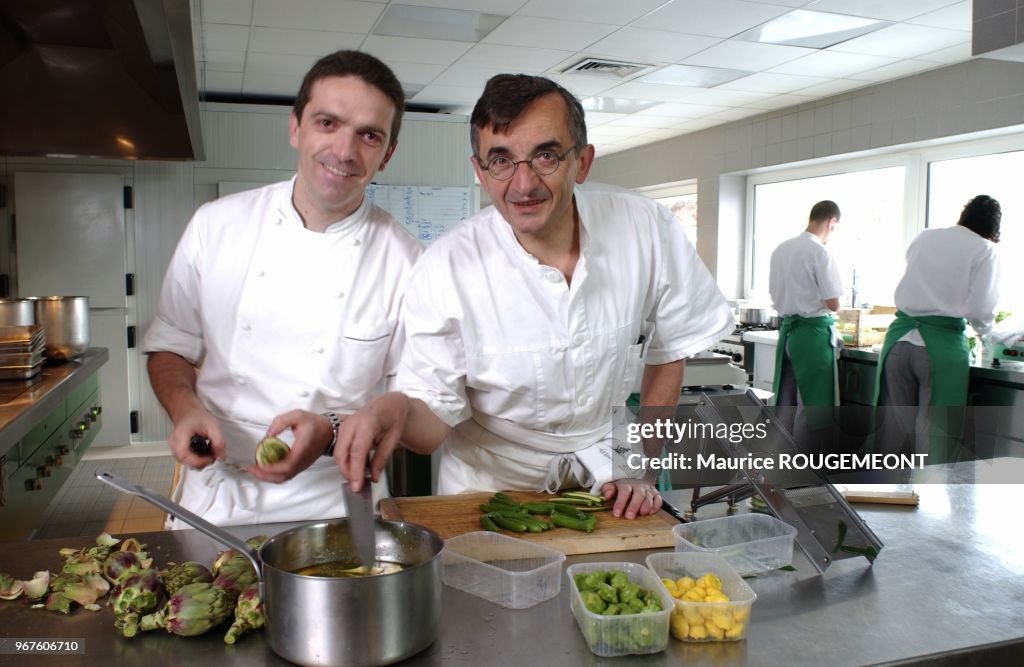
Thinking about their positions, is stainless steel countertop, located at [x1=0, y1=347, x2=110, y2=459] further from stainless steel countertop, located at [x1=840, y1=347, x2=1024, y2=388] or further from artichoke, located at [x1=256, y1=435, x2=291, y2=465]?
stainless steel countertop, located at [x1=840, y1=347, x2=1024, y2=388]

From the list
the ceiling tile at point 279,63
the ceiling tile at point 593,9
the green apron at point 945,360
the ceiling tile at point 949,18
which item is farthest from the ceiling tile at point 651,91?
the green apron at point 945,360

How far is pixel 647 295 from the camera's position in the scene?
1.90 meters

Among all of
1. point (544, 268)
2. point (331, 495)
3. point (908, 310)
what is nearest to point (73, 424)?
point (331, 495)

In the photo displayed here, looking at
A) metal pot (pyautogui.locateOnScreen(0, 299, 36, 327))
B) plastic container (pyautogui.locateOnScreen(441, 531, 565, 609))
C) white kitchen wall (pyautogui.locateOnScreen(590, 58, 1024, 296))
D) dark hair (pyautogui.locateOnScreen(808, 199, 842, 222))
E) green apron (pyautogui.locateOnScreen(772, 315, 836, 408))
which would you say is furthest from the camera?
dark hair (pyautogui.locateOnScreen(808, 199, 842, 222))

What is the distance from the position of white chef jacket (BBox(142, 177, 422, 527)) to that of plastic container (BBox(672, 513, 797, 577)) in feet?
2.69

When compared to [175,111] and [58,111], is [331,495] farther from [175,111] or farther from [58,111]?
[58,111]

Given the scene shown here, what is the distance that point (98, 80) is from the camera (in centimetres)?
253

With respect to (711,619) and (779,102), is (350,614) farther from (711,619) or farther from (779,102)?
(779,102)

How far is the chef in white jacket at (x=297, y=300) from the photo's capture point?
1747mm

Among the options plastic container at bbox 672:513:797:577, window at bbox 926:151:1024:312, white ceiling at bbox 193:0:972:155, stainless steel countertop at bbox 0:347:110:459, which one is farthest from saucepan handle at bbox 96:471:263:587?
window at bbox 926:151:1024:312

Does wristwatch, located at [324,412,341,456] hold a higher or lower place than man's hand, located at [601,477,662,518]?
higher

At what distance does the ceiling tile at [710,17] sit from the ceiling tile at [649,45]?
0.11 metres

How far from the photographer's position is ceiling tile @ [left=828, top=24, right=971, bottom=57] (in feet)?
15.6

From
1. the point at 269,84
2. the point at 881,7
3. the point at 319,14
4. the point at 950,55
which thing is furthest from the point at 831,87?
the point at 269,84
